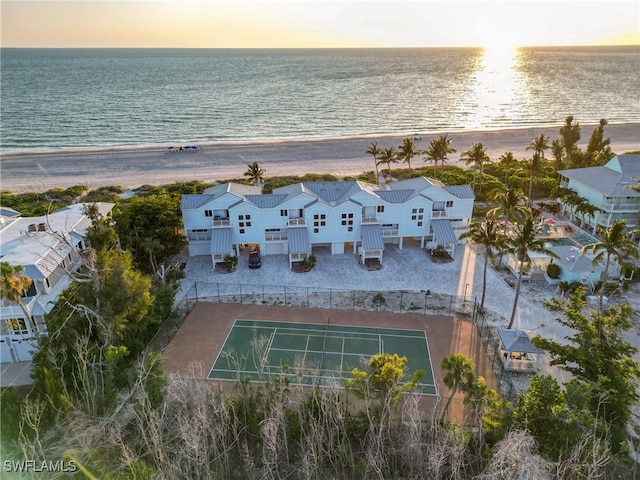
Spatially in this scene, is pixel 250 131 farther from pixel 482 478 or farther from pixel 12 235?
pixel 482 478

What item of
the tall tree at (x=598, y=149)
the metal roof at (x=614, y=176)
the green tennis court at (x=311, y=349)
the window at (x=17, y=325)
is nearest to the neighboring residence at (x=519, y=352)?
the green tennis court at (x=311, y=349)

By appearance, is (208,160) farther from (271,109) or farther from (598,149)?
(598,149)

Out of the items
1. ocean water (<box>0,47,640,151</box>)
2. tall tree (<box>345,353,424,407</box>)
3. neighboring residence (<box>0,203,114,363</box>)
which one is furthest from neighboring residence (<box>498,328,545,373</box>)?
ocean water (<box>0,47,640,151</box>)

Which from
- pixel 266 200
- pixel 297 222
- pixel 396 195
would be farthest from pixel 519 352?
pixel 266 200

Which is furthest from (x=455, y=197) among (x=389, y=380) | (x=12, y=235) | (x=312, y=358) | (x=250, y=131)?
(x=250, y=131)

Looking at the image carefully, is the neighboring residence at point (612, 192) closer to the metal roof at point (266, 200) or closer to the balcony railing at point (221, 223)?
the metal roof at point (266, 200)
